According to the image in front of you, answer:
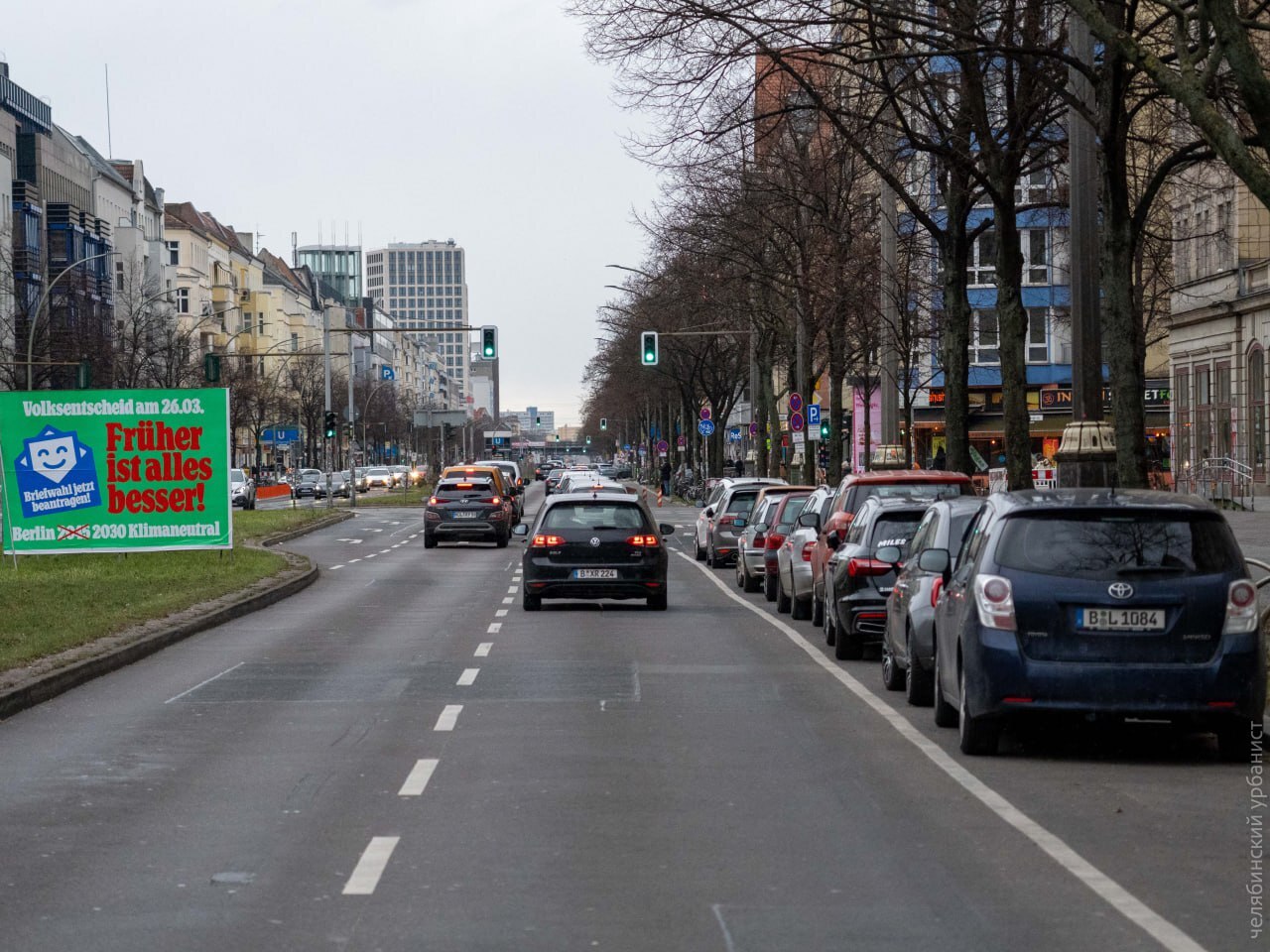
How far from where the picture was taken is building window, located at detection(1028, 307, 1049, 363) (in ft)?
279

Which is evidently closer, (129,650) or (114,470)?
(129,650)

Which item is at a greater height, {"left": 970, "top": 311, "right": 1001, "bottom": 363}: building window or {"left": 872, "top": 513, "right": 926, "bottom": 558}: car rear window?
{"left": 970, "top": 311, "right": 1001, "bottom": 363}: building window

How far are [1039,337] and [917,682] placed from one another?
242ft

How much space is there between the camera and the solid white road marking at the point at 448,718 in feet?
41.8

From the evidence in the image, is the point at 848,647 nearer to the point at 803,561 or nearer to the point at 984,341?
the point at 803,561

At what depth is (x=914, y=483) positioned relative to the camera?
69.9 ft

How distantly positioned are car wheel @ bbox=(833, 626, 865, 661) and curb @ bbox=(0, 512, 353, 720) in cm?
635

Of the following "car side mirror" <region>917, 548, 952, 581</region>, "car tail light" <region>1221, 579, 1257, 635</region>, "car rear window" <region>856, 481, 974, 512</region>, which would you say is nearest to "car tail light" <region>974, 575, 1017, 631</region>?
"car tail light" <region>1221, 579, 1257, 635</region>

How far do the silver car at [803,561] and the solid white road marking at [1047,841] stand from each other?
7.59 meters

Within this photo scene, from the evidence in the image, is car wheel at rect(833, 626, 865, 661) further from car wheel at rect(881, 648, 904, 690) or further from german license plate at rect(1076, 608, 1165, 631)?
german license plate at rect(1076, 608, 1165, 631)

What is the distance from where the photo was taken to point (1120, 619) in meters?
10.8

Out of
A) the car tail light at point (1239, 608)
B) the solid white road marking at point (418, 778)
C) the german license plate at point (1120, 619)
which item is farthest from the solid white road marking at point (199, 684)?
the car tail light at point (1239, 608)

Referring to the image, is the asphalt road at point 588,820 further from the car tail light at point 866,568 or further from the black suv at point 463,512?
the black suv at point 463,512

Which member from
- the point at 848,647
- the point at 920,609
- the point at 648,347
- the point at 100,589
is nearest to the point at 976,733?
the point at 920,609
